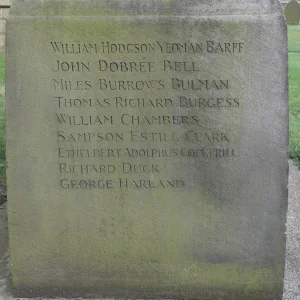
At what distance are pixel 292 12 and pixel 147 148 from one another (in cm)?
2784

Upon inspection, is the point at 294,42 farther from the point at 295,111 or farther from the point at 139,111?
the point at 139,111

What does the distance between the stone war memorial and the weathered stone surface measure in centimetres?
2687

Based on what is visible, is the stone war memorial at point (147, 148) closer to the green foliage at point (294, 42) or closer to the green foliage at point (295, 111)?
the green foliage at point (295, 111)

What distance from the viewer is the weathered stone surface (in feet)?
92.5

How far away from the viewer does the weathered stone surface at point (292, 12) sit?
92.5ft

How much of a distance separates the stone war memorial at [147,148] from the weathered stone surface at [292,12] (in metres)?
26.9

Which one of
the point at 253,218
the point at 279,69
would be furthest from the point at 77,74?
the point at 253,218

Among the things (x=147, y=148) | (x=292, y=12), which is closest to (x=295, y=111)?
(x=147, y=148)

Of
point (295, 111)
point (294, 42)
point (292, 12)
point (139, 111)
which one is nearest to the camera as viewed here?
point (139, 111)

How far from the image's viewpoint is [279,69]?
117 inches

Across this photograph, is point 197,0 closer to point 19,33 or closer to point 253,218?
point 19,33

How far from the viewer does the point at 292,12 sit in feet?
94.2

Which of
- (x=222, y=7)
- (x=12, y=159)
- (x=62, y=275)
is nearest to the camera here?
(x=222, y=7)

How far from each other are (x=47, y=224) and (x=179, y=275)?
0.91 metres
